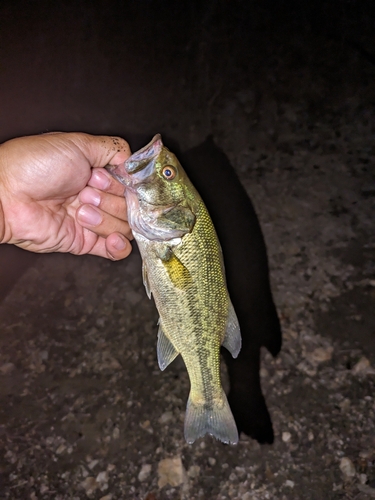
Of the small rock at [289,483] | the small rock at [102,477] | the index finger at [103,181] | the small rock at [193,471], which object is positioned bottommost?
the small rock at [289,483]

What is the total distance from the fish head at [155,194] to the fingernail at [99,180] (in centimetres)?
52

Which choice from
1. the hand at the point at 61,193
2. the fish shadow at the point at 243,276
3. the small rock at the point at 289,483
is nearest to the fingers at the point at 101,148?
the hand at the point at 61,193

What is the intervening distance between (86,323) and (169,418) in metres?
1.23

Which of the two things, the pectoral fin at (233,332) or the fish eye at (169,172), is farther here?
the pectoral fin at (233,332)

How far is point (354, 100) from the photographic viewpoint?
384cm

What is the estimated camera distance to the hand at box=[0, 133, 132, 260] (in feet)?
6.84

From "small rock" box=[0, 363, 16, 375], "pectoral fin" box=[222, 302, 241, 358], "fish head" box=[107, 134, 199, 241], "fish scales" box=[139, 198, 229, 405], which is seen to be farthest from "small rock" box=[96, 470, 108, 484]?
"fish head" box=[107, 134, 199, 241]

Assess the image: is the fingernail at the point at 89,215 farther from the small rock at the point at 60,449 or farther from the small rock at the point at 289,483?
the small rock at the point at 289,483

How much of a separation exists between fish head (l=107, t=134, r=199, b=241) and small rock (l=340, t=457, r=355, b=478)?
2254mm

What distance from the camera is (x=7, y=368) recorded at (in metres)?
3.22

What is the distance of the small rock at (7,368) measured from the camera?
320 cm

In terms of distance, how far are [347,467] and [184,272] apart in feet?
6.96

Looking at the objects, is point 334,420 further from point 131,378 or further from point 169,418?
point 131,378

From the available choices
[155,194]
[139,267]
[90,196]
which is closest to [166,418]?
[139,267]
